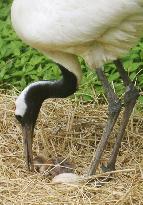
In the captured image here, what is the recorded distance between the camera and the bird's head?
6441 mm

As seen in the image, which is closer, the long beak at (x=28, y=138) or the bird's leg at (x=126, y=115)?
the bird's leg at (x=126, y=115)

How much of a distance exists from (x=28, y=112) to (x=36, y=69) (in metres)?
1.53

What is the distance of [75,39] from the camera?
19.3 ft

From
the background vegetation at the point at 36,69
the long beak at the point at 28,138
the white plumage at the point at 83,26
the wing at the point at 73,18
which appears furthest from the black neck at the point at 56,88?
the background vegetation at the point at 36,69

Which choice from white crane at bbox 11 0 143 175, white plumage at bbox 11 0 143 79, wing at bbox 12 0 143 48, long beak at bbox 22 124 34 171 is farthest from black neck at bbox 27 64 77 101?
wing at bbox 12 0 143 48

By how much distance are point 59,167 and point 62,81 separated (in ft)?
2.18

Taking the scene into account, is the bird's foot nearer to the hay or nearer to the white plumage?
the hay

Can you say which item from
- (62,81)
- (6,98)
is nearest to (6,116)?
(6,98)

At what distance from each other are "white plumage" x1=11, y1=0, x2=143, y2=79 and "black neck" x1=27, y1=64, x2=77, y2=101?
393mm

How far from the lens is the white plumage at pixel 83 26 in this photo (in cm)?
575

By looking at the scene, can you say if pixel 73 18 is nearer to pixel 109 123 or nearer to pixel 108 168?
pixel 109 123

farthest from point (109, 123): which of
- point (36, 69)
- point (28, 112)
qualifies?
point (36, 69)

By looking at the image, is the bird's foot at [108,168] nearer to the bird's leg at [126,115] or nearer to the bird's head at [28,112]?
the bird's leg at [126,115]

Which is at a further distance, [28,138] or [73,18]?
[28,138]
